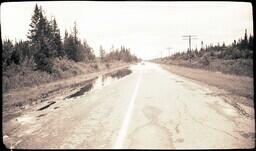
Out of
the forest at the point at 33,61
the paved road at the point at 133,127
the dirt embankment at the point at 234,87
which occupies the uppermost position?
the forest at the point at 33,61

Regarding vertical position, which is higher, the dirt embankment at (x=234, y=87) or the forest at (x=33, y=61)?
the forest at (x=33, y=61)

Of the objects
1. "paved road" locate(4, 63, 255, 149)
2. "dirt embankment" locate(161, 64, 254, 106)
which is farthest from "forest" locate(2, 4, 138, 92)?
"dirt embankment" locate(161, 64, 254, 106)

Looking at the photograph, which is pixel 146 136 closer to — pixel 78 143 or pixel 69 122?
pixel 78 143

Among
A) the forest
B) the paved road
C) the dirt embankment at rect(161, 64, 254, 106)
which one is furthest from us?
the forest

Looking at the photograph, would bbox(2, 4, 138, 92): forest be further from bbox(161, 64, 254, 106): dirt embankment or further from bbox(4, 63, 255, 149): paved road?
bbox(161, 64, 254, 106): dirt embankment

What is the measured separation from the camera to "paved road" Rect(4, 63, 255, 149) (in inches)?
181

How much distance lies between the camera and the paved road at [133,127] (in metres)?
4.61

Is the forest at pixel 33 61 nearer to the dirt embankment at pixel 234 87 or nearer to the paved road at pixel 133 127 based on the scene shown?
the paved road at pixel 133 127

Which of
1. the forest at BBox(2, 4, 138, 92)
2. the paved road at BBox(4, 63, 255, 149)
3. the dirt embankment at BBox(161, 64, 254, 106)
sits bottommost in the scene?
the dirt embankment at BBox(161, 64, 254, 106)

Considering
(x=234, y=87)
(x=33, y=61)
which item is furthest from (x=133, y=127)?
(x=33, y=61)

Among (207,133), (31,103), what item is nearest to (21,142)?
(207,133)

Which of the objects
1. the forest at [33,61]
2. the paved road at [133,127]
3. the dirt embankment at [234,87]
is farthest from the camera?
the forest at [33,61]

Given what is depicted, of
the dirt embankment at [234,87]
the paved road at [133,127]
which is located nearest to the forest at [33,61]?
the paved road at [133,127]

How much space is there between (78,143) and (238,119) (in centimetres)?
431
